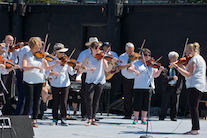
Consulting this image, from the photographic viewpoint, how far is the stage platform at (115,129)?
7.12 metres

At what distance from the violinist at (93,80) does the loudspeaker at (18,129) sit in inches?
110

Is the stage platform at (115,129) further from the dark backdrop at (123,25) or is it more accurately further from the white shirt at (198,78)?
the dark backdrop at (123,25)

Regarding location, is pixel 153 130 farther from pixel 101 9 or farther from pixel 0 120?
pixel 101 9

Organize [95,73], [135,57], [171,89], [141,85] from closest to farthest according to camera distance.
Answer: [95,73], [141,85], [135,57], [171,89]

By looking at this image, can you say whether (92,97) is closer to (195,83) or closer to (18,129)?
(195,83)

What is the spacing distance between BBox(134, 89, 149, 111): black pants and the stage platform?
0.40 meters

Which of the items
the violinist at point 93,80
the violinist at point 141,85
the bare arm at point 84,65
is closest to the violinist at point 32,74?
the bare arm at point 84,65

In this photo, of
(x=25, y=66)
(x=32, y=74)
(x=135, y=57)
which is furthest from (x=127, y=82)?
(x=25, y=66)

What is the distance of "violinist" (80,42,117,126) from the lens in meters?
8.37

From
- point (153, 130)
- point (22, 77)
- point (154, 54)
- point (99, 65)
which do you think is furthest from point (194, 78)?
point (154, 54)

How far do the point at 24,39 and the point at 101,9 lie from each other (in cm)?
277

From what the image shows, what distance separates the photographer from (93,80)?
838 cm

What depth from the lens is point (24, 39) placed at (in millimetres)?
12797

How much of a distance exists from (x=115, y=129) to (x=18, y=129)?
286 centimetres
